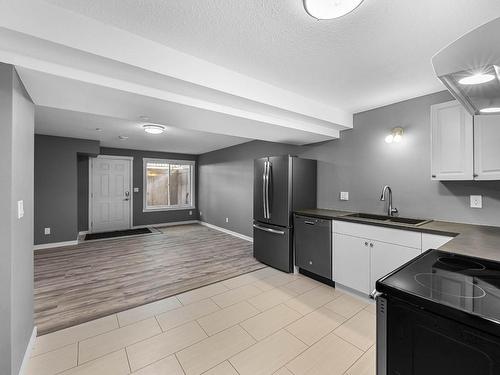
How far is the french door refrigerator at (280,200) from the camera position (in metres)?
3.41

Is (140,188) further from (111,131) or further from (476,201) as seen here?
(476,201)

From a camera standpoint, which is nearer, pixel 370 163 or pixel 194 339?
pixel 194 339

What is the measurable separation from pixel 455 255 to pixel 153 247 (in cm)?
486

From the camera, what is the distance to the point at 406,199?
278 cm

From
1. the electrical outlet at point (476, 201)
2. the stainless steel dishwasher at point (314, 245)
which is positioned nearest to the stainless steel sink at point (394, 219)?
the electrical outlet at point (476, 201)

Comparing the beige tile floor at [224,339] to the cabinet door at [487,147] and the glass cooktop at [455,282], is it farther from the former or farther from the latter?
the cabinet door at [487,147]

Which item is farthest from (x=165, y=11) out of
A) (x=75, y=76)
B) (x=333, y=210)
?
(x=333, y=210)

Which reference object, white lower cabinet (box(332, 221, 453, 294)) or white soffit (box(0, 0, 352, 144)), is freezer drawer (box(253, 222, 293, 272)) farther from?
white soffit (box(0, 0, 352, 144))

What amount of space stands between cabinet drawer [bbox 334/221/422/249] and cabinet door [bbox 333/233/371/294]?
7 centimetres

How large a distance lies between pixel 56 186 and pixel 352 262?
5.71 meters

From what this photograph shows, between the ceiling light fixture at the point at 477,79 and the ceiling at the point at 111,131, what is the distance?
12.8ft

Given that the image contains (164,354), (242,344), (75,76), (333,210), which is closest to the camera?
(75,76)

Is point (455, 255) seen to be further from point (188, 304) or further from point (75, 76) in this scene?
point (75, 76)

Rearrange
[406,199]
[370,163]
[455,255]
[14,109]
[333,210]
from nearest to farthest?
[455,255] < [14,109] < [406,199] < [370,163] < [333,210]
